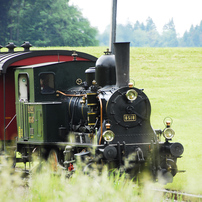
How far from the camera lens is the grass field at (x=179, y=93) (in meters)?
11.8

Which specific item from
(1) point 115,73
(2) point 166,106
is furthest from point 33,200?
(2) point 166,106

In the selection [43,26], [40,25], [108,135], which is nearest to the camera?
[108,135]

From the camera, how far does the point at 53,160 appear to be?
9.77 m

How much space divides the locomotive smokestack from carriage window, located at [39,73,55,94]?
194 cm

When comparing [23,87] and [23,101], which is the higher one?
[23,87]

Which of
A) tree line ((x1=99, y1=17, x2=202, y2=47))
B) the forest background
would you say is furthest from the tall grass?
the forest background

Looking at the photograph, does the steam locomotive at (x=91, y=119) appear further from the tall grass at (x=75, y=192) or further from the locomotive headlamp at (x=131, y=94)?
the tall grass at (x=75, y=192)

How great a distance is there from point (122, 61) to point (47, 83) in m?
2.14

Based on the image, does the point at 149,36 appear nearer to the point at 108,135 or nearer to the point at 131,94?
the point at 131,94

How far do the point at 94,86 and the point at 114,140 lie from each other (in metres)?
1.15

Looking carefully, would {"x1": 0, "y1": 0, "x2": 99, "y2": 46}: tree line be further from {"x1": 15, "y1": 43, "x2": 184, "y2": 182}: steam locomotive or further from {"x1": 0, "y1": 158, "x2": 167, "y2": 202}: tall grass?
{"x1": 0, "y1": 158, "x2": 167, "y2": 202}: tall grass

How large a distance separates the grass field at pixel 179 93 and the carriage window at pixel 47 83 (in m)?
3.50

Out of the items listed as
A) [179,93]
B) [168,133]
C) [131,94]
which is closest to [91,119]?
[131,94]

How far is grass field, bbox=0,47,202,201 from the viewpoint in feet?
38.8
